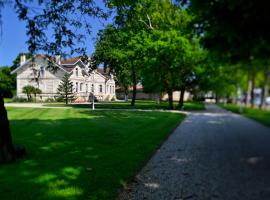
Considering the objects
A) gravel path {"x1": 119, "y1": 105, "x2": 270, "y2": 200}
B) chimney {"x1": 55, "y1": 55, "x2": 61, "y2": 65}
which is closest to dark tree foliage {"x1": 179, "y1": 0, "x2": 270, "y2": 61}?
gravel path {"x1": 119, "y1": 105, "x2": 270, "y2": 200}

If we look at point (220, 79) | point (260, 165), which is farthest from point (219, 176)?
point (220, 79)

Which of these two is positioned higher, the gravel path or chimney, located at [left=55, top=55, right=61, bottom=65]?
chimney, located at [left=55, top=55, right=61, bottom=65]

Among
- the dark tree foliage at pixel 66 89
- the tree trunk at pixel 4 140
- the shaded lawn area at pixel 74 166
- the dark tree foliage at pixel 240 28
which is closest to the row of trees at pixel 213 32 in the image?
the dark tree foliage at pixel 240 28

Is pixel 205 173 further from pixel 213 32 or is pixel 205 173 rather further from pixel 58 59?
pixel 58 59

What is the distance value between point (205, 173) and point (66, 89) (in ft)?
21.3

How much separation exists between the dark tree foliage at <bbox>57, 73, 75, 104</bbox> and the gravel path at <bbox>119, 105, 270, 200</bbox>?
3850 millimetres

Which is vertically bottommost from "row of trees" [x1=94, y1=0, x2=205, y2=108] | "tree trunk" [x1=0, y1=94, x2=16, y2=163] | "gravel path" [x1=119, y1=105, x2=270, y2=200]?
"gravel path" [x1=119, y1=105, x2=270, y2=200]

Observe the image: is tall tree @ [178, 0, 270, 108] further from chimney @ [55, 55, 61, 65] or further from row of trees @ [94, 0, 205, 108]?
row of trees @ [94, 0, 205, 108]

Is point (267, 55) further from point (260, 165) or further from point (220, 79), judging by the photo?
point (220, 79)

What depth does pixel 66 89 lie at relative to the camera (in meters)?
12.2

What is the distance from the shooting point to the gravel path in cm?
574

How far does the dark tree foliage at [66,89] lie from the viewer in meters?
11.9

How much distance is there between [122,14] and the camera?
1012cm

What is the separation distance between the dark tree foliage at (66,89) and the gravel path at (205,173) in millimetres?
3850
